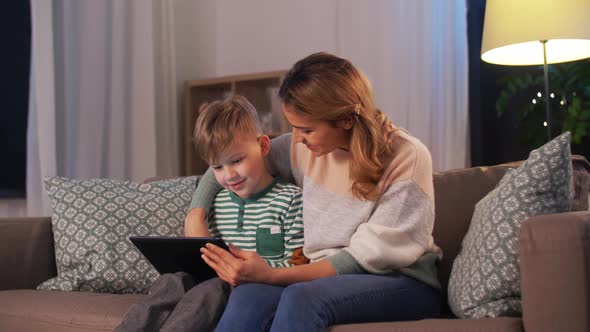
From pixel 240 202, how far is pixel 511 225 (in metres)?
0.74

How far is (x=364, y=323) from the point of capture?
135 centimetres

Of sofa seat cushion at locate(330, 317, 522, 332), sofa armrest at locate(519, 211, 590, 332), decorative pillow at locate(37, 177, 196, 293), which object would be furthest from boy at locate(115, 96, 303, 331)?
sofa armrest at locate(519, 211, 590, 332)

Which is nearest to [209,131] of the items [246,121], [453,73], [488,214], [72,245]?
[246,121]

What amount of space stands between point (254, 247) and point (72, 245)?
588 mm

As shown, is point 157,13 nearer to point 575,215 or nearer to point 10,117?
point 10,117

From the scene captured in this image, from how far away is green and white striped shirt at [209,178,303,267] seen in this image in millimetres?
1720

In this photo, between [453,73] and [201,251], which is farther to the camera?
[453,73]

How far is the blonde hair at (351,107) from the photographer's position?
4.90 feet

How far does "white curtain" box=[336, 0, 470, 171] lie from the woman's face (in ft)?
5.12

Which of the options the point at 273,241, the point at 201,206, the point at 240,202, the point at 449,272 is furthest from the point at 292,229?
the point at 449,272

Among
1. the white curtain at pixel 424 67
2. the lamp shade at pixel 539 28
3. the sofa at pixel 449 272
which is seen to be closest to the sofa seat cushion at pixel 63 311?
the sofa at pixel 449 272

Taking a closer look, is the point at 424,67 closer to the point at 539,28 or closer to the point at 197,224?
the point at 539,28

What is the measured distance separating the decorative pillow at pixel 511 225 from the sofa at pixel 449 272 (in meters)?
0.07

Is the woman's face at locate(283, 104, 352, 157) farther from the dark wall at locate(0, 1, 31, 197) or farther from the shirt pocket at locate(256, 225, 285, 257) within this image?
the dark wall at locate(0, 1, 31, 197)
